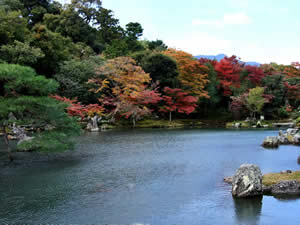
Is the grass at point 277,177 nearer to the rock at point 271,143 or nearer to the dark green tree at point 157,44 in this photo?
the rock at point 271,143

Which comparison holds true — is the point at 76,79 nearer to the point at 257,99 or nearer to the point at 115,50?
the point at 115,50

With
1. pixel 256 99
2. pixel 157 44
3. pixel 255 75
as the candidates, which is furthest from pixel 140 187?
pixel 157 44

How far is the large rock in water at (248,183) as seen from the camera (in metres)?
9.05

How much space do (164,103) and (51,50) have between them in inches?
448

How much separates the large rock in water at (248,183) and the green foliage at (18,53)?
64.5 feet

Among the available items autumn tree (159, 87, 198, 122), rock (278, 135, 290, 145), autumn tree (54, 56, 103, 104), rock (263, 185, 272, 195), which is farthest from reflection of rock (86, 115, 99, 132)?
rock (263, 185, 272, 195)

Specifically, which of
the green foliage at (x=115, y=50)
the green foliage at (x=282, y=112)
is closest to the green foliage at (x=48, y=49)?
the green foliage at (x=115, y=50)

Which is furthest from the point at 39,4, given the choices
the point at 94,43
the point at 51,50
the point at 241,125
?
the point at 241,125

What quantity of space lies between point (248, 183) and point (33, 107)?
9270 millimetres

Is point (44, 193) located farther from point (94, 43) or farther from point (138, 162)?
point (94, 43)

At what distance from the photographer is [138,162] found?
14164 mm

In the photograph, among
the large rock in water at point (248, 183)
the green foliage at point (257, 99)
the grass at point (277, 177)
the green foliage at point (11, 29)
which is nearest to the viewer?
the large rock in water at point (248, 183)

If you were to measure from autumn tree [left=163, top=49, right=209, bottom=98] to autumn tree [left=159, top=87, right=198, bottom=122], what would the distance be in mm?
1220

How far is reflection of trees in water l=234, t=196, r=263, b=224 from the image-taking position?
761 centimetres
